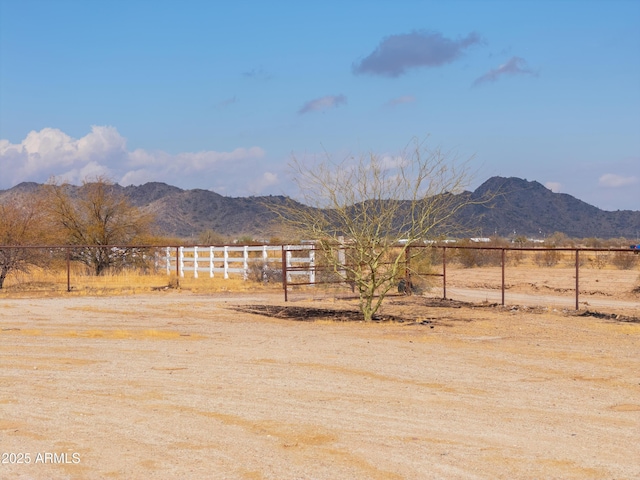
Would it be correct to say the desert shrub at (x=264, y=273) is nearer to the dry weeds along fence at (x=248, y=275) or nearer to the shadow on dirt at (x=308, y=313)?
the dry weeds along fence at (x=248, y=275)

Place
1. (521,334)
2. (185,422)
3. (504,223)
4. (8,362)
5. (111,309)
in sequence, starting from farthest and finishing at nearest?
(504,223) → (111,309) → (521,334) → (8,362) → (185,422)

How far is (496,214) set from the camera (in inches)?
5344

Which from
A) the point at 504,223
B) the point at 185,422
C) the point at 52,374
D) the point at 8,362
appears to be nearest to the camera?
the point at 185,422

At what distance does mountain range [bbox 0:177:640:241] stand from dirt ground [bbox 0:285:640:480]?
108 m

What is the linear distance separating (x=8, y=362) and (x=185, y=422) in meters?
5.92

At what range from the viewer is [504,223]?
133125mm

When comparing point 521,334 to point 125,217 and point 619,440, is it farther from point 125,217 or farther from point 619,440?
point 125,217

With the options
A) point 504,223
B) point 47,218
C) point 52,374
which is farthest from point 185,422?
point 504,223

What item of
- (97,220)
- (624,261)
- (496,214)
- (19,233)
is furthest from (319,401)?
(496,214)

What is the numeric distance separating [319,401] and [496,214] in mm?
128671

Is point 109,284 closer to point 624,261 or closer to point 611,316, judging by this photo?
point 611,316

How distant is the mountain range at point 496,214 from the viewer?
131 meters

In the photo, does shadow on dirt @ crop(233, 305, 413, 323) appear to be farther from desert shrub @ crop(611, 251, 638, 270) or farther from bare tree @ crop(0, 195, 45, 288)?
→ desert shrub @ crop(611, 251, 638, 270)

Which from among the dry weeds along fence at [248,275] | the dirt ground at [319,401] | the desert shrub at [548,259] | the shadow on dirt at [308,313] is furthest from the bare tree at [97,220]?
the desert shrub at [548,259]
